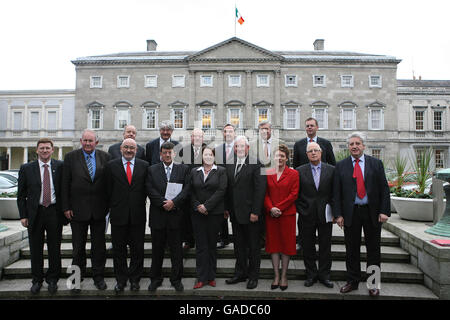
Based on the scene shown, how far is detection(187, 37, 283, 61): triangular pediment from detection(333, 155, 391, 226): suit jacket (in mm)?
30049

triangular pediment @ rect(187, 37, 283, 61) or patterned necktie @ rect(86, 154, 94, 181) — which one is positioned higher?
triangular pediment @ rect(187, 37, 283, 61)

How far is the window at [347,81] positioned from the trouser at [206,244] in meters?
32.1

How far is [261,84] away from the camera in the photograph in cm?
3194

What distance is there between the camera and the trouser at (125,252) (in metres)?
4.06

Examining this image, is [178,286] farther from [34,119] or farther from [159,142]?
[34,119]

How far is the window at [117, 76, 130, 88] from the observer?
32.3 meters

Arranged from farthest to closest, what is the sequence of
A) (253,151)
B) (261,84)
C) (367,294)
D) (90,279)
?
(261,84) < (253,151) < (90,279) < (367,294)

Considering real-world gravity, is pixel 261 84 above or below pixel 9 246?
above

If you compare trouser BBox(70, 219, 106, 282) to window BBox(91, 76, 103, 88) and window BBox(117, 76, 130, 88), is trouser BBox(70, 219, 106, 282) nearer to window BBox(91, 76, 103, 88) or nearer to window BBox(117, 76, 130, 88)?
window BBox(117, 76, 130, 88)

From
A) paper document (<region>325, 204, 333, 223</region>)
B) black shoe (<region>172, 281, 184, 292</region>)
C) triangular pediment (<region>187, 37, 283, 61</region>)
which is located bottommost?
black shoe (<region>172, 281, 184, 292</region>)

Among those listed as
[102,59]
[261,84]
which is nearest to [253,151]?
[261,84]

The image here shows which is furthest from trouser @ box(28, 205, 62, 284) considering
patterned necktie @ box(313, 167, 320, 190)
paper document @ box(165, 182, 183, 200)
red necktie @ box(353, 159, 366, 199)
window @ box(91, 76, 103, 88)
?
window @ box(91, 76, 103, 88)
